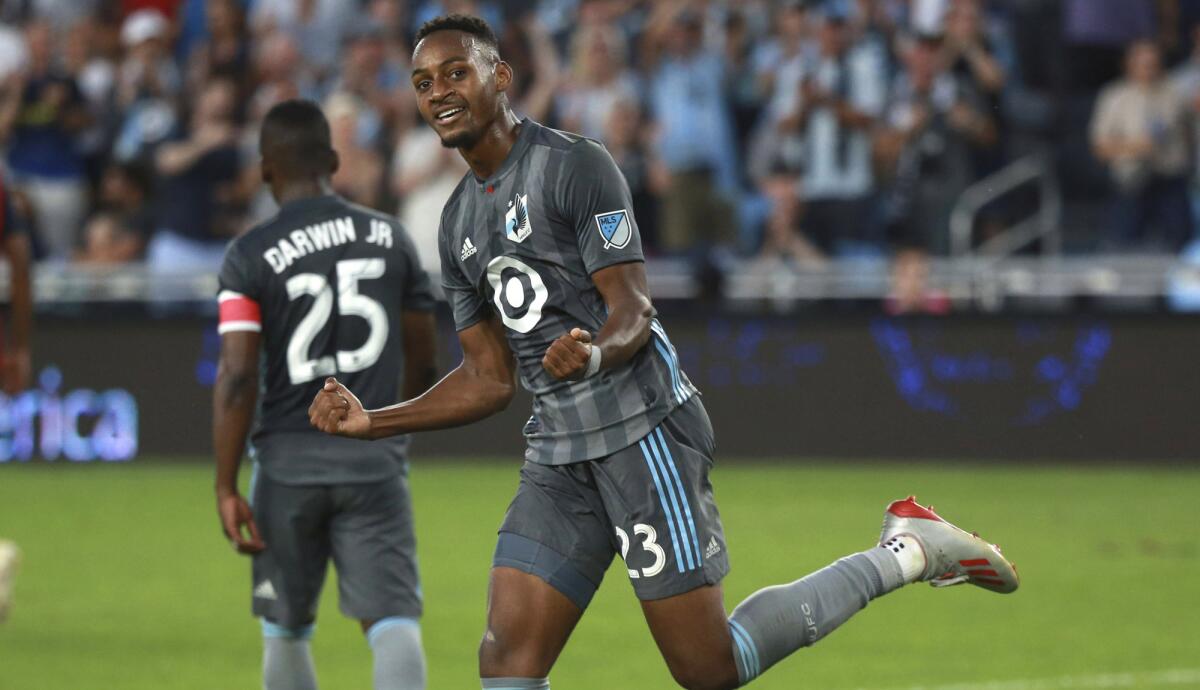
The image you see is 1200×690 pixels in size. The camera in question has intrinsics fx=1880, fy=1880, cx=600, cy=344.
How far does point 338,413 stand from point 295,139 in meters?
1.49

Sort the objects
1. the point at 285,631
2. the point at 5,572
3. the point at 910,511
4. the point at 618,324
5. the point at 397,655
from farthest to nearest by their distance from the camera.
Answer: the point at 5,572 → the point at 285,631 → the point at 397,655 → the point at 910,511 → the point at 618,324

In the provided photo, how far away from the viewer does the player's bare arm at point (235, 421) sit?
5.96 m

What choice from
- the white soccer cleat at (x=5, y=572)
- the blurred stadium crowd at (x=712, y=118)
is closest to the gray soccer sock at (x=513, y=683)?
the white soccer cleat at (x=5, y=572)

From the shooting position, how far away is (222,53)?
1634 centimetres

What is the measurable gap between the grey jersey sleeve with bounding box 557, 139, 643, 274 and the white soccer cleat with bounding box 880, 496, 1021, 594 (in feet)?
4.45

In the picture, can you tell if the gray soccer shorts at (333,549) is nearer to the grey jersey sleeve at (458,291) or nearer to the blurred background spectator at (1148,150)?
the grey jersey sleeve at (458,291)

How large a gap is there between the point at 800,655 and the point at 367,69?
9281mm

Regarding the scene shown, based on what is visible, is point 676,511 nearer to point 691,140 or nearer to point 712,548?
point 712,548

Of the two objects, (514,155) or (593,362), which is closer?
(593,362)

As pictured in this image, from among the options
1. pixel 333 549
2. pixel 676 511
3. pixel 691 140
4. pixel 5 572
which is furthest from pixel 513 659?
pixel 691 140

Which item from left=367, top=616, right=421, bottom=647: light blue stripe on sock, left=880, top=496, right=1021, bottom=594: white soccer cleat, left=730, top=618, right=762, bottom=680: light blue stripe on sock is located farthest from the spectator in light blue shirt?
left=730, top=618, right=762, bottom=680: light blue stripe on sock

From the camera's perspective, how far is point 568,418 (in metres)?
5.04

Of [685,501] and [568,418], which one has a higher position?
[568,418]

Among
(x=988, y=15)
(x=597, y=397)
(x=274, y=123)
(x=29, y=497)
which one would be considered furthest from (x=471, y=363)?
(x=988, y=15)
